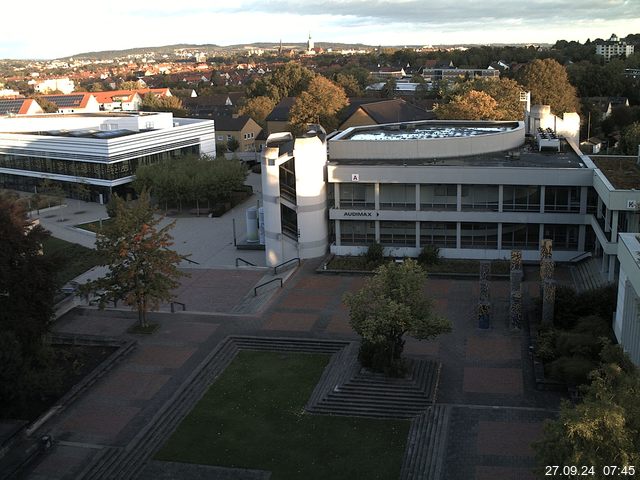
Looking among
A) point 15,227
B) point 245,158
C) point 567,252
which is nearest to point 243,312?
point 15,227

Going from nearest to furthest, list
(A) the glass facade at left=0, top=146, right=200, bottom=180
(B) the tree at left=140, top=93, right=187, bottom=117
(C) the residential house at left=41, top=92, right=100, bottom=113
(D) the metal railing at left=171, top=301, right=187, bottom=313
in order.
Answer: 1. (D) the metal railing at left=171, top=301, right=187, bottom=313
2. (A) the glass facade at left=0, top=146, right=200, bottom=180
3. (B) the tree at left=140, top=93, right=187, bottom=117
4. (C) the residential house at left=41, top=92, right=100, bottom=113

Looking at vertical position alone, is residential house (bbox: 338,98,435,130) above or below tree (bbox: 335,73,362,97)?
below

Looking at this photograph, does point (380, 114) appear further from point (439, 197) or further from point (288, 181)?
point (288, 181)

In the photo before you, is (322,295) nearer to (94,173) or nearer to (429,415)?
(429,415)

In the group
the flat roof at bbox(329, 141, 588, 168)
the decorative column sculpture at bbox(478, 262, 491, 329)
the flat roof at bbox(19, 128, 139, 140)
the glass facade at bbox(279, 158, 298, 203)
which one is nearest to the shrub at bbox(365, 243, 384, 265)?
the flat roof at bbox(329, 141, 588, 168)

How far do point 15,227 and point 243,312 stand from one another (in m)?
11.3

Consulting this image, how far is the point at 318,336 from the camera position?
29.0m

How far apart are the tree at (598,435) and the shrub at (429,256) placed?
23.2 metres

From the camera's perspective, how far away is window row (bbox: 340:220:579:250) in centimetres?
3769

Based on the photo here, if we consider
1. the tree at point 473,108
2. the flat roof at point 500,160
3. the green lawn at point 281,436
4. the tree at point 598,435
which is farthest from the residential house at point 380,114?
the tree at point 598,435

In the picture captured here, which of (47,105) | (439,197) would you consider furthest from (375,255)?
(47,105)

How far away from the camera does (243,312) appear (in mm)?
32312

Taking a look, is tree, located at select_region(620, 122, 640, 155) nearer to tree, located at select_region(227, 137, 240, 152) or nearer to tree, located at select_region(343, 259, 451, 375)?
tree, located at select_region(343, 259, 451, 375)

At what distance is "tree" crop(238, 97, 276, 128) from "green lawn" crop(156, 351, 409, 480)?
225 feet
